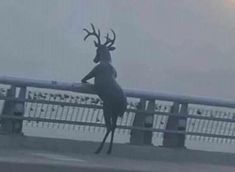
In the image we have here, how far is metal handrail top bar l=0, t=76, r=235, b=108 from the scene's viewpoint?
45.1 feet

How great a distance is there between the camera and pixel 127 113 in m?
14.6

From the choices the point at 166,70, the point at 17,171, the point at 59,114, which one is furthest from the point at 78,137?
the point at 17,171

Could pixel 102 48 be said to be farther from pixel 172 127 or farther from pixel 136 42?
pixel 172 127

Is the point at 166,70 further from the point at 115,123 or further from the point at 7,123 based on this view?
the point at 7,123

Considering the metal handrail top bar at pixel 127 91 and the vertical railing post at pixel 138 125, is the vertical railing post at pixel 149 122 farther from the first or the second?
the metal handrail top bar at pixel 127 91

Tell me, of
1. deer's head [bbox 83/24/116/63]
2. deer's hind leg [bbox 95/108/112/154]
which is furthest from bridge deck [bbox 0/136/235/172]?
deer's head [bbox 83/24/116/63]

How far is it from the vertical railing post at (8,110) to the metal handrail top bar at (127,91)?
0.62 feet

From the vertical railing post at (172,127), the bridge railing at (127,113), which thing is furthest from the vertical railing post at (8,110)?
the vertical railing post at (172,127)

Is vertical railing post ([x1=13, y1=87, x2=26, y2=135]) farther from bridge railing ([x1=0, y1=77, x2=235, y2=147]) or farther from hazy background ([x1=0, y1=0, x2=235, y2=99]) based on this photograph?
hazy background ([x1=0, y1=0, x2=235, y2=99])

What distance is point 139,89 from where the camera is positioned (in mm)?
14484

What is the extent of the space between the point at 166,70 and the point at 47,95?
6.80 ft

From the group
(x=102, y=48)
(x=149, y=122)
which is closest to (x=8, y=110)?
(x=102, y=48)

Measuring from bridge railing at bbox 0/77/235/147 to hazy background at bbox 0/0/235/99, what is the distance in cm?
26

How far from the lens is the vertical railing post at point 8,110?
13.8 meters
